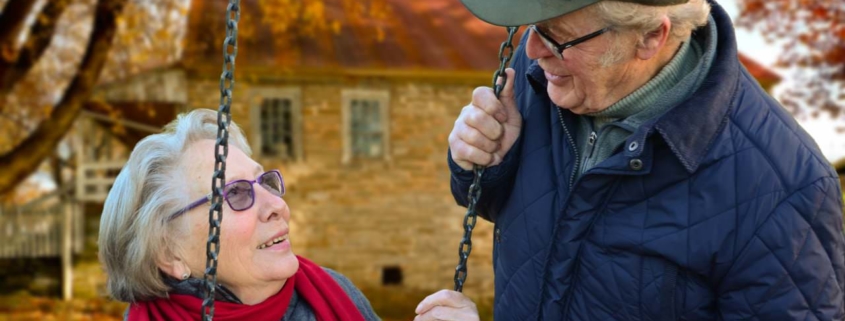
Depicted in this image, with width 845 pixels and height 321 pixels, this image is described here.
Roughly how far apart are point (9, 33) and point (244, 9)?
15.3 feet

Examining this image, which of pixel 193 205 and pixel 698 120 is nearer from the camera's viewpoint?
pixel 698 120

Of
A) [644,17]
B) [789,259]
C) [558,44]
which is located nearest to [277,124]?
[558,44]

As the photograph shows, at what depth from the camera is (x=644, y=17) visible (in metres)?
1.81

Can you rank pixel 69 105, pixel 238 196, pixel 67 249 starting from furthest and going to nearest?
pixel 67 249 → pixel 69 105 → pixel 238 196

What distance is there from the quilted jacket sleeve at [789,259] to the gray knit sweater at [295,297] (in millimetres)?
1313

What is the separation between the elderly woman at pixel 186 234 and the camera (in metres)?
2.31

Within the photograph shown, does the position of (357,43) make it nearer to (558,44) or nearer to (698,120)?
(558,44)

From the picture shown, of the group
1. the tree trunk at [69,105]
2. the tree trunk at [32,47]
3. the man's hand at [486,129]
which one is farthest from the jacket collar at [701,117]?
the tree trunk at [32,47]

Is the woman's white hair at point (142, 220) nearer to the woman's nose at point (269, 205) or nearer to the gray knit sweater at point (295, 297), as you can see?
the gray knit sweater at point (295, 297)

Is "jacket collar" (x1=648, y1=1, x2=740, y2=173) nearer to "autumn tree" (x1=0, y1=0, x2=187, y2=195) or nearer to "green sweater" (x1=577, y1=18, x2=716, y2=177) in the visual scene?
"green sweater" (x1=577, y1=18, x2=716, y2=177)

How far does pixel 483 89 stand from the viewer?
212 cm

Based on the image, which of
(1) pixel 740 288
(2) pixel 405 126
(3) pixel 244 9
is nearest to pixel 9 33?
(3) pixel 244 9

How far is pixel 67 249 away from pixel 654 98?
1510 cm

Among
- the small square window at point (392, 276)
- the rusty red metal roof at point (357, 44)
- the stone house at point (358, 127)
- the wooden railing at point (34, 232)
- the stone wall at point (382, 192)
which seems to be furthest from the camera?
the wooden railing at point (34, 232)
